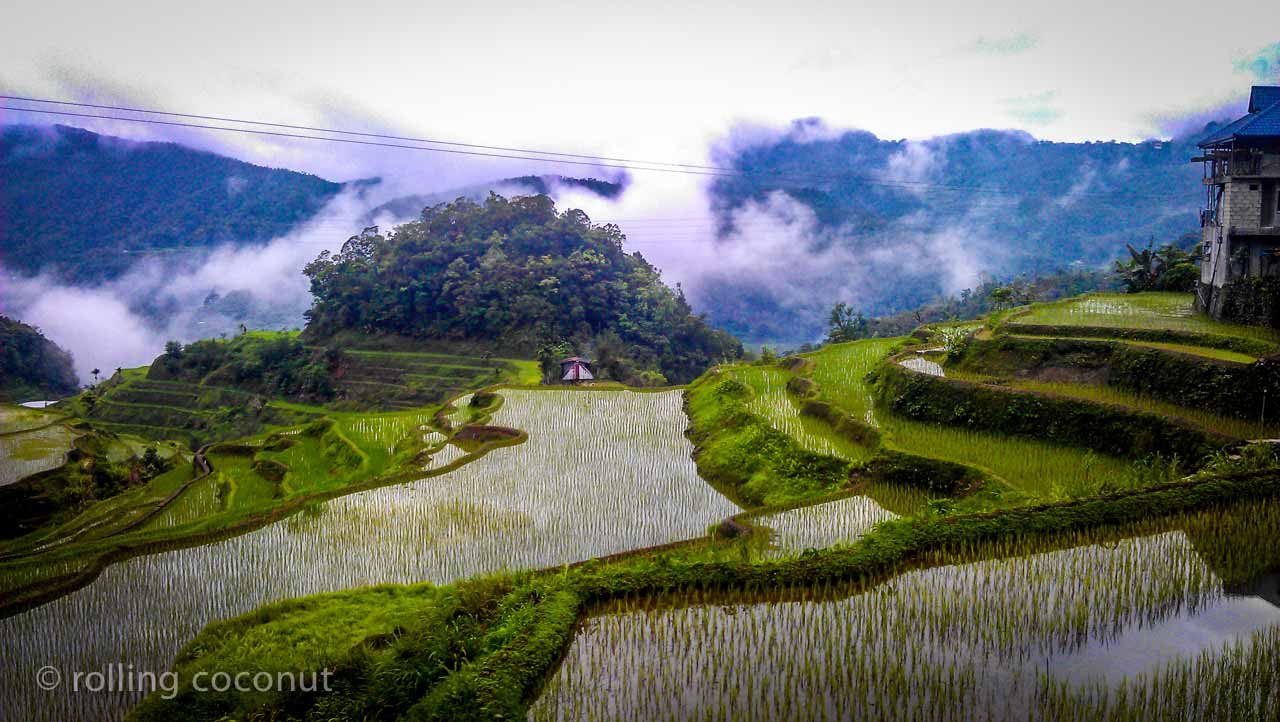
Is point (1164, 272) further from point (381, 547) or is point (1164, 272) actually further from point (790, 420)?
point (381, 547)

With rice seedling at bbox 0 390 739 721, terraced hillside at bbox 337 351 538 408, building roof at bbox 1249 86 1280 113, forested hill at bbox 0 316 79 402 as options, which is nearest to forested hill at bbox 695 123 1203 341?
terraced hillside at bbox 337 351 538 408

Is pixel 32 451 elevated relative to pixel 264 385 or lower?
elevated

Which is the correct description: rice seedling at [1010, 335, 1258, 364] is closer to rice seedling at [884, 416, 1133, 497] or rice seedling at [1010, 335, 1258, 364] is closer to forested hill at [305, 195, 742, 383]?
rice seedling at [884, 416, 1133, 497]

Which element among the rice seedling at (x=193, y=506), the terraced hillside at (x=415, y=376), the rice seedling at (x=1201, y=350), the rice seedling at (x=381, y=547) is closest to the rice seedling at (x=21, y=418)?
the rice seedling at (x=193, y=506)

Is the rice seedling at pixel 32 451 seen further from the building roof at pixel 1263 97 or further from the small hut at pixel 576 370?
the building roof at pixel 1263 97

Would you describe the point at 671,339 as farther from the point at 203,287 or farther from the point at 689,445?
the point at 203,287

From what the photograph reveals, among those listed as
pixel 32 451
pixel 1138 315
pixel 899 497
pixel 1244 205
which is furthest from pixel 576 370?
pixel 899 497
